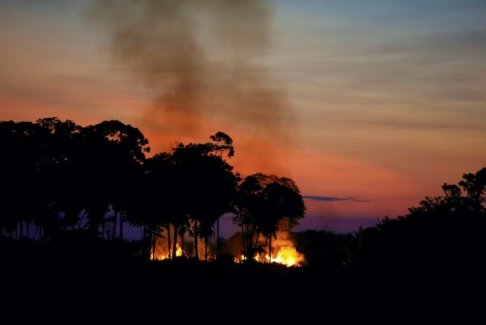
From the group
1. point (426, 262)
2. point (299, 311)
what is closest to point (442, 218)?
point (426, 262)

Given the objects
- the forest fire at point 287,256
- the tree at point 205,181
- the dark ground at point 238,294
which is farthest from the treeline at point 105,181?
the dark ground at point 238,294

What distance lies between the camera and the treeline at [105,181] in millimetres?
76625

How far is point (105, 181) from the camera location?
7831 centimetres

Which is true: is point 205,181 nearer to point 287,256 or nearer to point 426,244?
point 287,256

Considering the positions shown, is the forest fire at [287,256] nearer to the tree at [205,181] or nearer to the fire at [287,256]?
the fire at [287,256]

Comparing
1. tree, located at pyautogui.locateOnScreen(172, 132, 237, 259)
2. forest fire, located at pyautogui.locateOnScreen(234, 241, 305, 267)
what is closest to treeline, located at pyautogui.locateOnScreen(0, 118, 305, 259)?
tree, located at pyautogui.locateOnScreen(172, 132, 237, 259)

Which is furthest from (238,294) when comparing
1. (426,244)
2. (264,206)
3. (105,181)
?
(264,206)

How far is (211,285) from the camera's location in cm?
3550

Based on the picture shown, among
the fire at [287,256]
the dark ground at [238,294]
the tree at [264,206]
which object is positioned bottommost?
the dark ground at [238,294]

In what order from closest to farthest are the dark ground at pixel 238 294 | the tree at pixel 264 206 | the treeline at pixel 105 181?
the dark ground at pixel 238 294 → the treeline at pixel 105 181 → the tree at pixel 264 206

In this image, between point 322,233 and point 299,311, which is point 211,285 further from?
point 322,233

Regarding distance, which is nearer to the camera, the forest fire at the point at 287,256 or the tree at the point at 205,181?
the tree at the point at 205,181

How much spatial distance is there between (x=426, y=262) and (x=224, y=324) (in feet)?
31.2

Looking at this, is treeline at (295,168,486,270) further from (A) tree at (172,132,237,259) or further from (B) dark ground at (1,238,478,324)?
(A) tree at (172,132,237,259)
